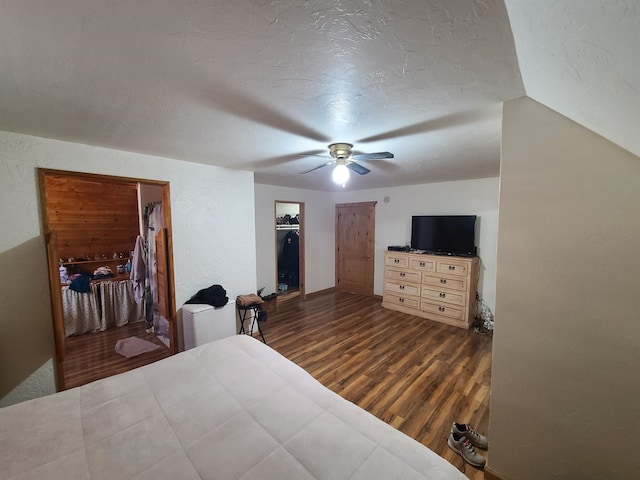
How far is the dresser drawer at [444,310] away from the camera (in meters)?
3.76

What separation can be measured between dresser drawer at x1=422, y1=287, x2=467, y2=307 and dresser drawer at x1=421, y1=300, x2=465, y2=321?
0.08m

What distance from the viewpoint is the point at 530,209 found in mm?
1353

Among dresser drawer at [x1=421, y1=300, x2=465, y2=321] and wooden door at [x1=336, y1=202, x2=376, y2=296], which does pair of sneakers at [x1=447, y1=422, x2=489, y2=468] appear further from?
wooden door at [x1=336, y1=202, x2=376, y2=296]

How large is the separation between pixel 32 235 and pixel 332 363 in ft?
9.62

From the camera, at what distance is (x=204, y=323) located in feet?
8.93

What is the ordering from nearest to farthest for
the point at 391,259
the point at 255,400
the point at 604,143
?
the point at 604,143
the point at 255,400
the point at 391,259

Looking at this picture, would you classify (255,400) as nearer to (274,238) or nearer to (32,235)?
(32,235)

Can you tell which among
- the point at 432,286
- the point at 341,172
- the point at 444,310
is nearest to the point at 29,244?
the point at 341,172

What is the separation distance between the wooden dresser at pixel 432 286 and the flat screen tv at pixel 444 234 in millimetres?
260

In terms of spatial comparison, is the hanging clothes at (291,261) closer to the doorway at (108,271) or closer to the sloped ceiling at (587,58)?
the doorway at (108,271)

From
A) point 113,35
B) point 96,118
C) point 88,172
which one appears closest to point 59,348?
point 88,172

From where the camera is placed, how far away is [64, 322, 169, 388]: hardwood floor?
2562 mm

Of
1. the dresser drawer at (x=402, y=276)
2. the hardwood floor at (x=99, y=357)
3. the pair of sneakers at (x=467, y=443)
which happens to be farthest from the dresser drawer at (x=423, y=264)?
the hardwood floor at (x=99, y=357)

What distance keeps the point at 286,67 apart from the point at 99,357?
3698mm
